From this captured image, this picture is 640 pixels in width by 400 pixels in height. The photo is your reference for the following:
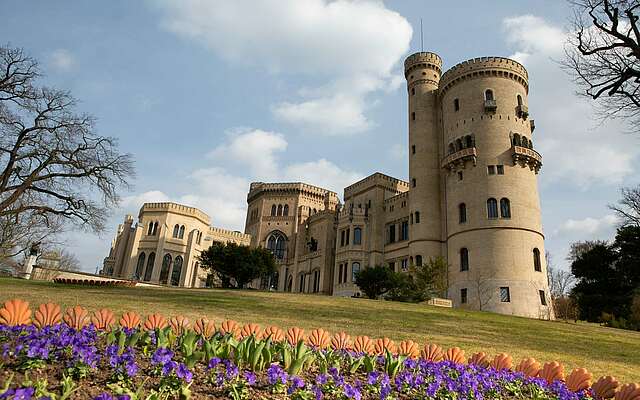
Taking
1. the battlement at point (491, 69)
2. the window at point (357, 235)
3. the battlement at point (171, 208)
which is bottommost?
the window at point (357, 235)

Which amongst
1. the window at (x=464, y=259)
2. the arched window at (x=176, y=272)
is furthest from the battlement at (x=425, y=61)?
the arched window at (x=176, y=272)

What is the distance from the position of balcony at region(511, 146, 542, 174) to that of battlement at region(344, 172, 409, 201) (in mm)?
16101

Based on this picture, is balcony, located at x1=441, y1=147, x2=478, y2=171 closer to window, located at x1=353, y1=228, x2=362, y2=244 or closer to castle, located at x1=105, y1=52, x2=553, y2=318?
castle, located at x1=105, y1=52, x2=553, y2=318

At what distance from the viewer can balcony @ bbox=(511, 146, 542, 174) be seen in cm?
3859

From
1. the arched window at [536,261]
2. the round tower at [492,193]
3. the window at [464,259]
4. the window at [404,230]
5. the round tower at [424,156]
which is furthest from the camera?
the window at [404,230]

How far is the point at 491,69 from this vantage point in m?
41.7

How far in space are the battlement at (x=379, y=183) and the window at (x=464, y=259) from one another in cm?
1521

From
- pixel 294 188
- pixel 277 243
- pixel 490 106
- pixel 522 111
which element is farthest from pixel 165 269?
pixel 522 111

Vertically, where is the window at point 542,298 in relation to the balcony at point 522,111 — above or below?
below

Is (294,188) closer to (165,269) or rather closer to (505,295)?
(165,269)

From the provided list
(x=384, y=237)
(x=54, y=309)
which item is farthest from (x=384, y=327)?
(x=384, y=237)

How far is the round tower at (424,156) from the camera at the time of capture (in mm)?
42094

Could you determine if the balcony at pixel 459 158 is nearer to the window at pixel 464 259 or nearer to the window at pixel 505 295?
the window at pixel 464 259

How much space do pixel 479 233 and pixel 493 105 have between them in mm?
11764
